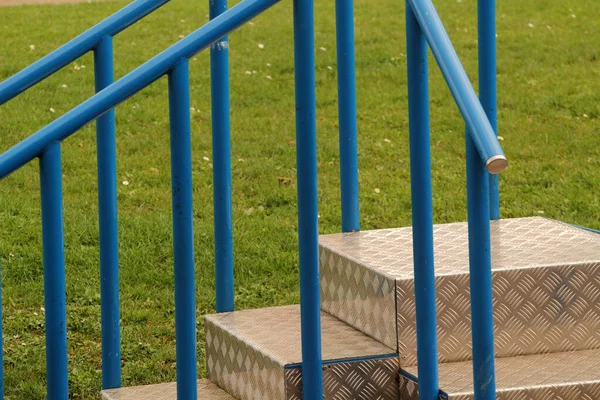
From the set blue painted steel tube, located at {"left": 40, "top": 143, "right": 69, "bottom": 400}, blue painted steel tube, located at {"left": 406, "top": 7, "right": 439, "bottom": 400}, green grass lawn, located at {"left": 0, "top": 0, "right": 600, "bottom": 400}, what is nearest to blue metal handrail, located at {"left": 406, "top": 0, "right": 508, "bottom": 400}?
blue painted steel tube, located at {"left": 406, "top": 7, "right": 439, "bottom": 400}

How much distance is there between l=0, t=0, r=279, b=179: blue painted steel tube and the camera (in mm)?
2484

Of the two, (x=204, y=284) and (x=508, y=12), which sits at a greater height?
(x=508, y=12)

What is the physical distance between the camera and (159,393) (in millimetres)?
3312

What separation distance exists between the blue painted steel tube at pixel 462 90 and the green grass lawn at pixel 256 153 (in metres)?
2.47

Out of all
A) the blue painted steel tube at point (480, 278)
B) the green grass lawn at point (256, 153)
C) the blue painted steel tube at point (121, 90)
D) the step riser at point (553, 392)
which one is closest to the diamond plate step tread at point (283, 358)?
the step riser at point (553, 392)

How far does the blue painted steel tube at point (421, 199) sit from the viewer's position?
259 centimetres

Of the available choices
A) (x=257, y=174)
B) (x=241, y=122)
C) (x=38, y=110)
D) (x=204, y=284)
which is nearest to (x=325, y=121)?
(x=241, y=122)

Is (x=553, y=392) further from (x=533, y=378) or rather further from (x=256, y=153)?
(x=256, y=153)

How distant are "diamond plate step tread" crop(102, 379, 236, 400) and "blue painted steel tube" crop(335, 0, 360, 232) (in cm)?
68

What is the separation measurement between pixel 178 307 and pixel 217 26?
2.10 feet

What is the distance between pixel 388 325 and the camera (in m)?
3.02

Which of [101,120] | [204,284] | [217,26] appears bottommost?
[204,284]

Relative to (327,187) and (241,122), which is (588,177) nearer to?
(327,187)

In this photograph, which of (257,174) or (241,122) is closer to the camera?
(257,174)
